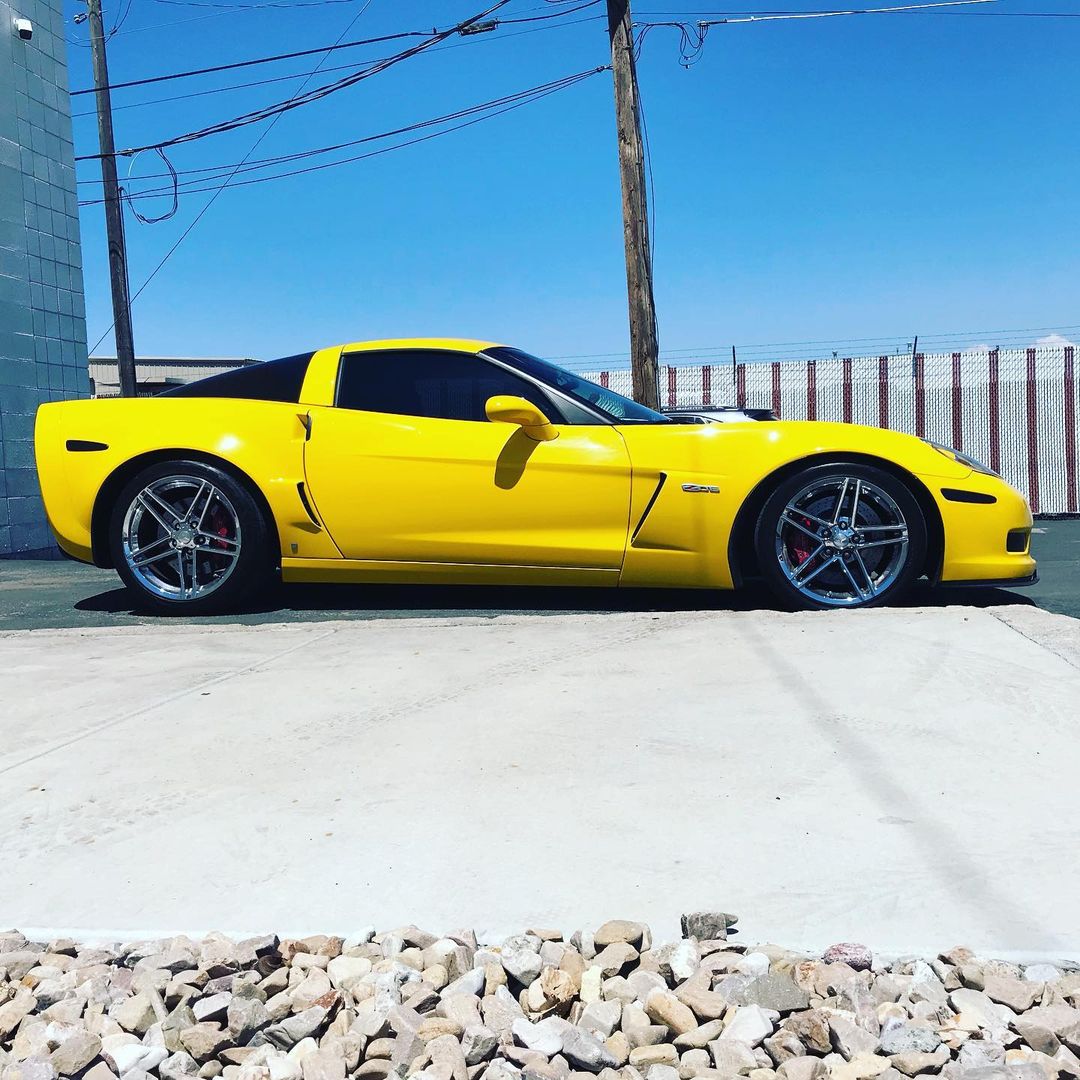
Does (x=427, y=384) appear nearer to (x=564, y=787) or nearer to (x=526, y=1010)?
(x=564, y=787)

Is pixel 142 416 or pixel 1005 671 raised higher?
pixel 142 416

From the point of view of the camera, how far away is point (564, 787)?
265 cm

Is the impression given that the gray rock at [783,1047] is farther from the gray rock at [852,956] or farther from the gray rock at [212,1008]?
the gray rock at [212,1008]

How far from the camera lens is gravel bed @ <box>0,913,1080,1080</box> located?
1.63 meters

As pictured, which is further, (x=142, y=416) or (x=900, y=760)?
(x=142, y=416)

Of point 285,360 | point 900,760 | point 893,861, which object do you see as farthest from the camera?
point 285,360

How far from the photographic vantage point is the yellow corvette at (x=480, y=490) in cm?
491

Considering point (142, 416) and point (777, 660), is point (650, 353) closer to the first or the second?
point (142, 416)

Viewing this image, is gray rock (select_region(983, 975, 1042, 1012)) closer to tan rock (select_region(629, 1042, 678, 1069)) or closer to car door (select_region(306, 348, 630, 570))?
tan rock (select_region(629, 1042, 678, 1069))

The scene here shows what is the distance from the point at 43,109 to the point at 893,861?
35.7ft

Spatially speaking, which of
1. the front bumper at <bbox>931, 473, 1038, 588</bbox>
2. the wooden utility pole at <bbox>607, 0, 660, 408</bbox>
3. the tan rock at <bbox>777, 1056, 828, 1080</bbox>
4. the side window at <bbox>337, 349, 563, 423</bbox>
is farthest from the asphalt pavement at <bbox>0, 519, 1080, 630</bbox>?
the wooden utility pole at <bbox>607, 0, 660, 408</bbox>

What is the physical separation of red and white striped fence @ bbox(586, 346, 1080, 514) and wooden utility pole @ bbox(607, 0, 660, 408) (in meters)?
2.80

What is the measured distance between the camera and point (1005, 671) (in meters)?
3.59

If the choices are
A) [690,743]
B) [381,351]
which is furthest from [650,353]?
[690,743]
